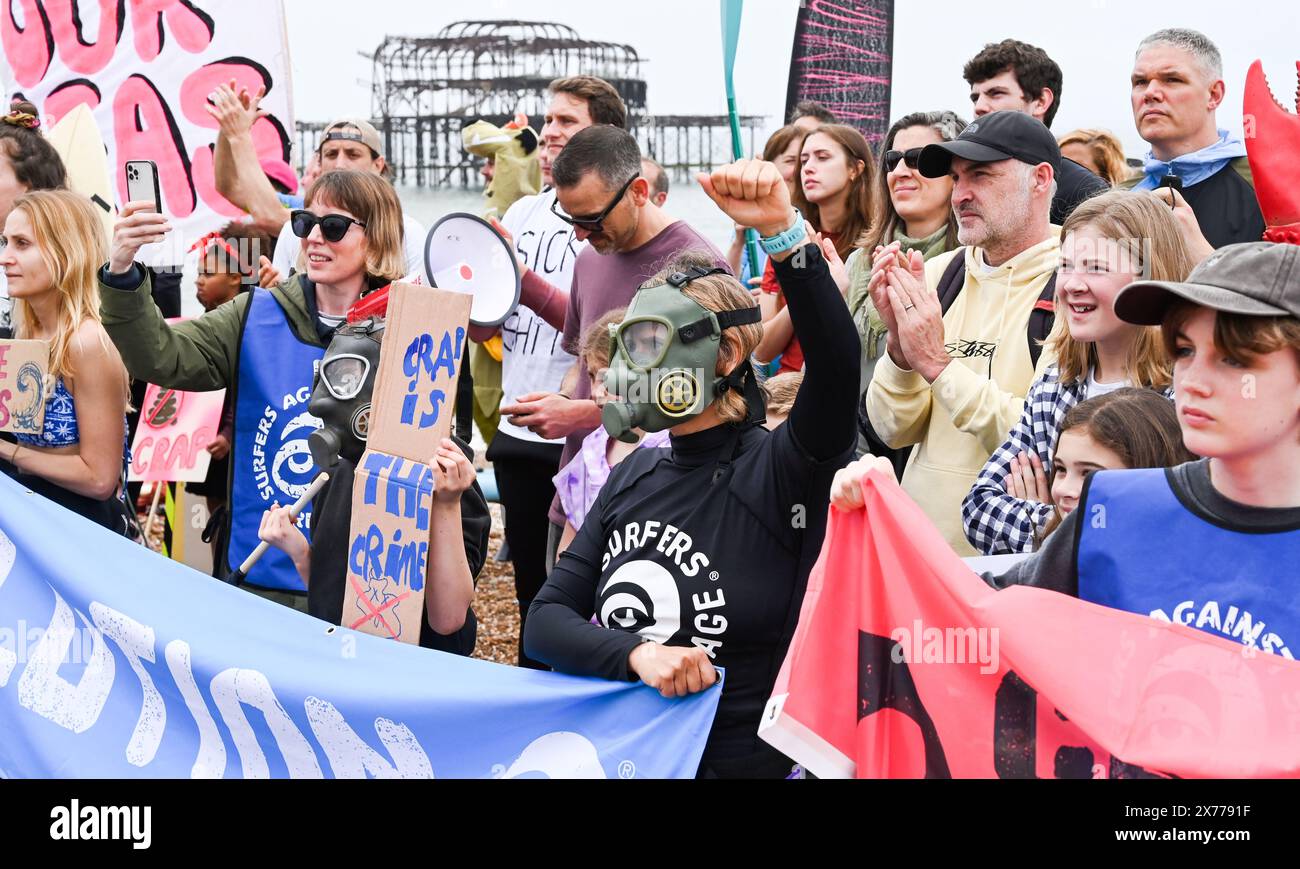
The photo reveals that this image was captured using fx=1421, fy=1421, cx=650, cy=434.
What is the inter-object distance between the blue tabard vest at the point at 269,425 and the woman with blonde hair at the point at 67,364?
0.42m

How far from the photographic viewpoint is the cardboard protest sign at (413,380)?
3668 millimetres

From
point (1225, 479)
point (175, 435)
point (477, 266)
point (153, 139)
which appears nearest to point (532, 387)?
point (477, 266)

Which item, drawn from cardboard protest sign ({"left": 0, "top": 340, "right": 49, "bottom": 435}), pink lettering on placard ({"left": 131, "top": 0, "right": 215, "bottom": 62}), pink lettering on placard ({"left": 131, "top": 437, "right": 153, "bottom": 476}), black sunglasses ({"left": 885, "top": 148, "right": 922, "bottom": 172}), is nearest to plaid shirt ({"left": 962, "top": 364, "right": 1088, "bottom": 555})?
black sunglasses ({"left": 885, "top": 148, "right": 922, "bottom": 172})

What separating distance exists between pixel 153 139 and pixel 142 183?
311 centimetres

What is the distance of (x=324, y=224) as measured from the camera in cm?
466

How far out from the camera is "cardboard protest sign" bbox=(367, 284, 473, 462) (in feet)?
12.0

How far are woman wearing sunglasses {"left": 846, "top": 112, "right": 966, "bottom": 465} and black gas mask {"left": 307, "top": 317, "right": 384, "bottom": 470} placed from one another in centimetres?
168

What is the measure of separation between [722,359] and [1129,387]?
101 centimetres

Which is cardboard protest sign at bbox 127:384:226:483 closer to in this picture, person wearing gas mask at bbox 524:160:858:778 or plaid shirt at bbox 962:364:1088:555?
person wearing gas mask at bbox 524:160:858:778

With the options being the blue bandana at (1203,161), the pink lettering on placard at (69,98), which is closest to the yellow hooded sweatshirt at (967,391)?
the blue bandana at (1203,161)

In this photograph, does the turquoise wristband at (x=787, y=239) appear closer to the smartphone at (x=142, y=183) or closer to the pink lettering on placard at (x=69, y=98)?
the smartphone at (x=142, y=183)

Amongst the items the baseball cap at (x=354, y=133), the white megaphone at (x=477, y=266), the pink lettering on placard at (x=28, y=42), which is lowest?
the white megaphone at (x=477, y=266)

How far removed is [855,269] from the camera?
16.5 ft
